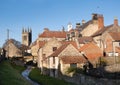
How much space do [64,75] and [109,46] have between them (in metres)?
22.8

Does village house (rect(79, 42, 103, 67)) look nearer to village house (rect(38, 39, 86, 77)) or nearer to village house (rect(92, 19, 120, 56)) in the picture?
village house (rect(92, 19, 120, 56))

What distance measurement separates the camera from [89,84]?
3628 centimetres

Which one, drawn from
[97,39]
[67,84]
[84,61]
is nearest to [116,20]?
[97,39]

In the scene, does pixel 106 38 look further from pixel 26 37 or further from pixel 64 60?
pixel 26 37

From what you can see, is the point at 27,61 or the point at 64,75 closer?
the point at 64,75

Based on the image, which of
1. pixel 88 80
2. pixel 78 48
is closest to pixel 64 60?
pixel 78 48

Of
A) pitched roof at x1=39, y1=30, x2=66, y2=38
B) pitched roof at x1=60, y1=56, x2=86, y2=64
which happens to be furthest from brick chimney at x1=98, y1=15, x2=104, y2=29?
pitched roof at x1=60, y1=56, x2=86, y2=64

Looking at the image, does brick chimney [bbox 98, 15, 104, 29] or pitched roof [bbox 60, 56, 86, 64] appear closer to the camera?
pitched roof [bbox 60, 56, 86, 64]

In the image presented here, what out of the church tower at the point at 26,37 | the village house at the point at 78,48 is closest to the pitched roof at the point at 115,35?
the village house at the point at 78,48

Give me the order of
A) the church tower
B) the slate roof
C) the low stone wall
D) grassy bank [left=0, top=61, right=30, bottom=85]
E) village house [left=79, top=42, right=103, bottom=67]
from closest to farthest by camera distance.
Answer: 1. the low stone wall
2. grassy bank [left=0, top=61, right=30, bottom=85]
3. village house [left=79, top=42, right=103, bottom=67]
4. the slate roof
5. the church tower

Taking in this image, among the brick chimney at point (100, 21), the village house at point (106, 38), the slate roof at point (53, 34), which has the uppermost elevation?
the brick chimney at point (100, 21)

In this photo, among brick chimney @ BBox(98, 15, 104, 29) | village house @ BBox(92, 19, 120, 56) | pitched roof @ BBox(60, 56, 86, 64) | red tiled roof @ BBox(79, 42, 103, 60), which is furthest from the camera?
brick chimney @ BBox(98, 15, 104, 29)

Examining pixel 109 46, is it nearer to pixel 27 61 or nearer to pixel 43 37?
pixel 43 37

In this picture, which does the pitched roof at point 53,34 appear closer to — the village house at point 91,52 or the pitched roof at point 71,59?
the village house at point 91,52
